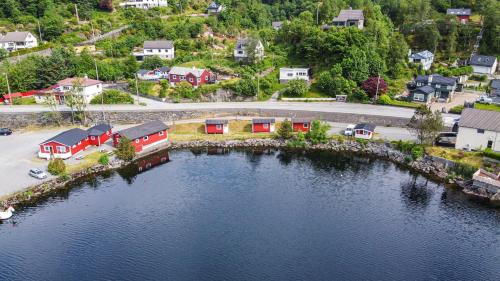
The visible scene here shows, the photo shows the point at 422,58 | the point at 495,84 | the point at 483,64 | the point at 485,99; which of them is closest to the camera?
the point at 485,99

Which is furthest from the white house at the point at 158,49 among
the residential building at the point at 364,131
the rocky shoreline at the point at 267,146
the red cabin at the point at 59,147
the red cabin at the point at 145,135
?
the residential building at the point at 364,131

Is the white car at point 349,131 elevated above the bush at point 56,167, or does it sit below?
above

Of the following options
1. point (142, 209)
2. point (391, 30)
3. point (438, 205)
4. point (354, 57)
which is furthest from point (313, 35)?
point (142, 209)

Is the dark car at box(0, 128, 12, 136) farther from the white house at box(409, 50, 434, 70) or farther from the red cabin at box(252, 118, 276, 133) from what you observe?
the white house at box(409, 50, 434, 70)

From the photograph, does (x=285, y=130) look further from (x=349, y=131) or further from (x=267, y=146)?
(x=349, y=131)

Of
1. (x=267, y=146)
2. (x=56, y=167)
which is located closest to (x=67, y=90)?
(x=56, y=167)

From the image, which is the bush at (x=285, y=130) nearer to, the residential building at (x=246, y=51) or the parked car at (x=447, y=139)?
the parked car at (x=447, y=139)

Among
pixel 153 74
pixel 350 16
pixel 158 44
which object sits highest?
pixel 350 16
